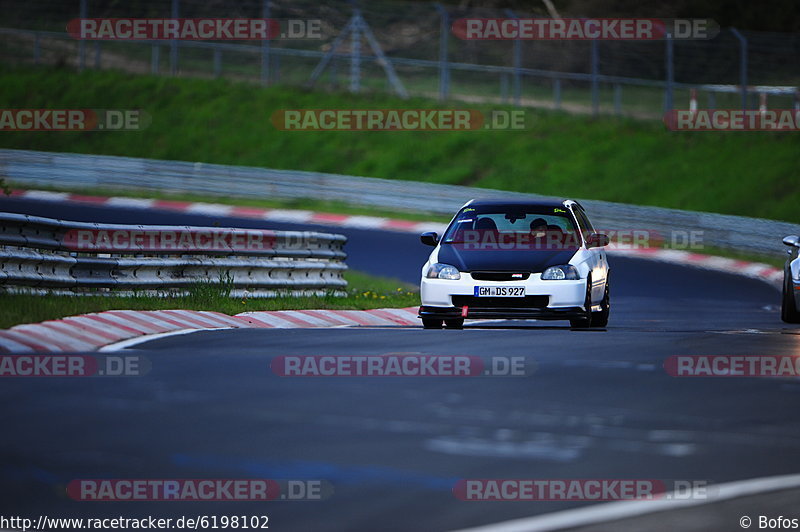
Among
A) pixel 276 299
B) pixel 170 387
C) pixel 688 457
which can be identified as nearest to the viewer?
pixel 688 457

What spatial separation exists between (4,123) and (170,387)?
1446 inches

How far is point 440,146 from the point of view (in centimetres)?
4256

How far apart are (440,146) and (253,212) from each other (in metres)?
9.96

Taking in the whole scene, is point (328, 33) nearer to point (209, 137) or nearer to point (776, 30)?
point (209, 137)

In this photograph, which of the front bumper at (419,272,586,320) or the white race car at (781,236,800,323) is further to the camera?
the white race car at (781,236,800,323)

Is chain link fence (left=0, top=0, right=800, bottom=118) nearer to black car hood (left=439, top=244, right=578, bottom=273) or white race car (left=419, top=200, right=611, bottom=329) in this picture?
white race car (left=419, top=200, right=611, bottom=329)

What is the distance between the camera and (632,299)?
22.4m

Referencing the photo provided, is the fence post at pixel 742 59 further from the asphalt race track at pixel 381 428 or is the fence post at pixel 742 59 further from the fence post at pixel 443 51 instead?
the asphalt race track at pixel 381 428

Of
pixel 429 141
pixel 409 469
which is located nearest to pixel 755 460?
pixel 409 469

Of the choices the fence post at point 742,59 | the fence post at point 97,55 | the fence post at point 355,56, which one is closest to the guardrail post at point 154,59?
the fence post at point 97,55

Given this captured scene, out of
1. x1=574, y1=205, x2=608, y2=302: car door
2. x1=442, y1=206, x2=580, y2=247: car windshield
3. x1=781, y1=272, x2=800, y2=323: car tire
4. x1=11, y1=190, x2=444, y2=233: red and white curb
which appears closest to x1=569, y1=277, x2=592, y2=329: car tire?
x1=574, y1=205, x2=608, y2=302: car door

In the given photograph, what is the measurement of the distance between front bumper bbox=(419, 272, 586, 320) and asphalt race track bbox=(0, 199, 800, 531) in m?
1.80

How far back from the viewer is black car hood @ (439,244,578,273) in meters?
14.9

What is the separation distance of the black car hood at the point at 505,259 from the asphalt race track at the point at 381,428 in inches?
79.7
